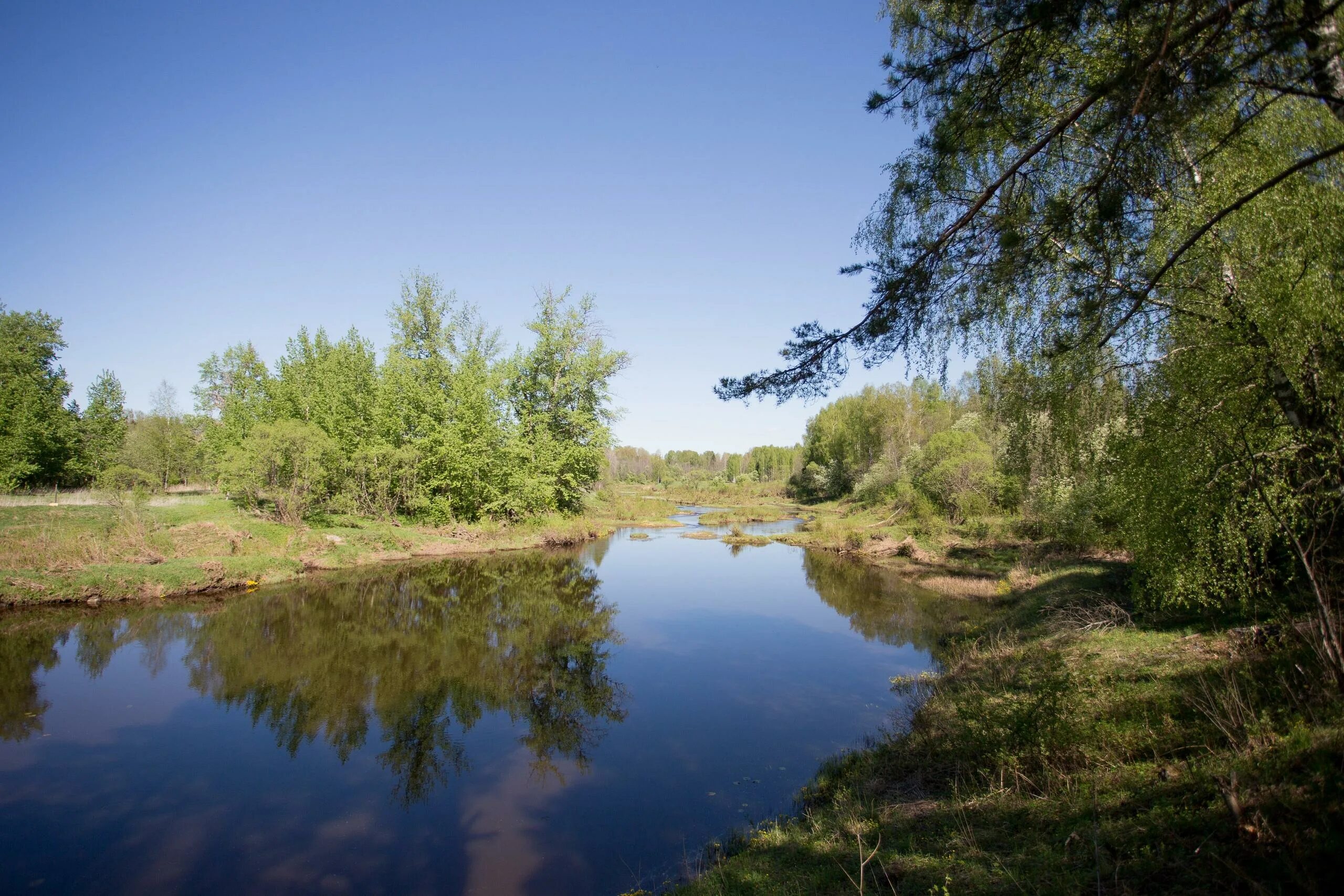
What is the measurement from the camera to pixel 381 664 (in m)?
13.2

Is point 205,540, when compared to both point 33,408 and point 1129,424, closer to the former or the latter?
point 33,408

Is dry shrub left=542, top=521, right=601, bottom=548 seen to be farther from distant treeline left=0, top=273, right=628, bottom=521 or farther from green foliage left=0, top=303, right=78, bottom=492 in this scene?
green foliage left=0, top=303, right=78, bottom=492

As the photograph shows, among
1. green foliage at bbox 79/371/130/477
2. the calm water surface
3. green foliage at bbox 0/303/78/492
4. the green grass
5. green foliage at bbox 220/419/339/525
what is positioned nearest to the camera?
the calm water surface

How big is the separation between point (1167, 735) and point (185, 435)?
6375 cm

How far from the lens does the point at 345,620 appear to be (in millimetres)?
16297

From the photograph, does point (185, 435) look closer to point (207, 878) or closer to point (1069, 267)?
point (207, 878)

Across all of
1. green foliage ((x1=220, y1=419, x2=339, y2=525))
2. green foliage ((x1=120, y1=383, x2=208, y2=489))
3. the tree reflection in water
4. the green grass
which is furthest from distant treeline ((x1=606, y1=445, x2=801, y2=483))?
the tree reflection in water

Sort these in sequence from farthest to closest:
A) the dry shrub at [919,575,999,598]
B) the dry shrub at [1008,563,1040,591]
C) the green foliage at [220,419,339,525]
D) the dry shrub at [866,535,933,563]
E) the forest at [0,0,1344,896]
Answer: the dry shrub at [866,535,933,563] < the green foliage at [220,419,339,525] < the dry shrub at [919,575,999,598] < the dry shrub at [1008,563,1040,591] < the forest at [0,0,1344,896]

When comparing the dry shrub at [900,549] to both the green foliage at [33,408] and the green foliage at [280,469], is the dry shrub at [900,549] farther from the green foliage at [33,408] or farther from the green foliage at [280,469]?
the green foliage at [33,408]

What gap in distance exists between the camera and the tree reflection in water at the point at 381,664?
388 inches

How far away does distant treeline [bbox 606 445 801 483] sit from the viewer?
336 feet

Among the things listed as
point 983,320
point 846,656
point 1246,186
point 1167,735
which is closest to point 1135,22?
point 983,320

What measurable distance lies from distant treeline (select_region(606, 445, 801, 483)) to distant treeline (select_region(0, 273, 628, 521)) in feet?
169

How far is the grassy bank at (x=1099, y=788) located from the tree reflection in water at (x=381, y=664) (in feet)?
16.0
